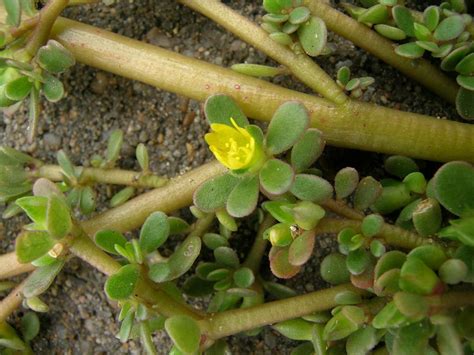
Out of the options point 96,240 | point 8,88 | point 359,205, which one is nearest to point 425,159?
point 359,205

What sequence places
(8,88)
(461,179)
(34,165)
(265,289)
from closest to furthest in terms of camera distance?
(461,179) < (8,88) < (265,289) < (34,165)

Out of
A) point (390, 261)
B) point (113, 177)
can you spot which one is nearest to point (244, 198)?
point (390, 261)

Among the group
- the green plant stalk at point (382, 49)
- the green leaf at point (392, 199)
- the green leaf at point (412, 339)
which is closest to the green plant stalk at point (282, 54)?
the green plant stalk at point (382, 49)

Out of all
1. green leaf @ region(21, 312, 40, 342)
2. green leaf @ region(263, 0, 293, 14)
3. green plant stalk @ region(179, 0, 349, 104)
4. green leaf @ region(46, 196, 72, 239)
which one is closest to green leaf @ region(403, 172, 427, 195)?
green plant stalk @ region(179, 0, 349, 104)

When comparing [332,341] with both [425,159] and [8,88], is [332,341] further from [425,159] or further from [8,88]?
[8,88]

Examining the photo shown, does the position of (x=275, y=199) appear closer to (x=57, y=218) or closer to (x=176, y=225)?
(x=176, y=225)

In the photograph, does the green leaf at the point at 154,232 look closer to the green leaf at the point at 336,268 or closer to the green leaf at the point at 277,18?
the green leaf at the point at 336,268
